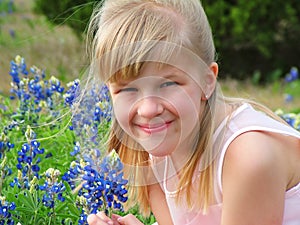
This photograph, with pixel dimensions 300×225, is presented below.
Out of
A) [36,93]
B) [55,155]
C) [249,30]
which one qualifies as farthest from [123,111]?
[249,30]

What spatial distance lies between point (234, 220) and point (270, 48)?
5548mm

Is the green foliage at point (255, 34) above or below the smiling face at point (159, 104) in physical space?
below

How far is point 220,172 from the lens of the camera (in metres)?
2.35

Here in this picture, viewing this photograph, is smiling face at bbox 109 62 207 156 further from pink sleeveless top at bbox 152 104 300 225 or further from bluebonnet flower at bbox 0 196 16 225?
bluebonnet flower at bbox 0 196 16 225

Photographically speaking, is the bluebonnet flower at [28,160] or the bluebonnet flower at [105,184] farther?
the bluebonnet flower at [28,160]

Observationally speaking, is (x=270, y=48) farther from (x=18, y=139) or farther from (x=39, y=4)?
(x=18, y=139)

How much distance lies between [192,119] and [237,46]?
18.7 ft

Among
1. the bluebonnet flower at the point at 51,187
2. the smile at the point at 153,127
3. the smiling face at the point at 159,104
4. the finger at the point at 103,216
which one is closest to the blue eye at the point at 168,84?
the smiling face at the point at 159,104

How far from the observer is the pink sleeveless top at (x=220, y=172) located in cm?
237

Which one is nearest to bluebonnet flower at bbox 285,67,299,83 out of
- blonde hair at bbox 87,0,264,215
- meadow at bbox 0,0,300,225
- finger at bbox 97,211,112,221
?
meadow at bbox 0,0,300,225

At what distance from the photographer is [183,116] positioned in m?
2.23

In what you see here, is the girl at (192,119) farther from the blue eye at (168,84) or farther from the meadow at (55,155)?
the meadow at (55,155)

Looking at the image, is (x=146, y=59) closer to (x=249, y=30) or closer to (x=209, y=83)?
(x=209, y=83)

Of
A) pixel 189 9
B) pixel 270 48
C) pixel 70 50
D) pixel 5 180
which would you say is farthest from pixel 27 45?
pixel 189 9
